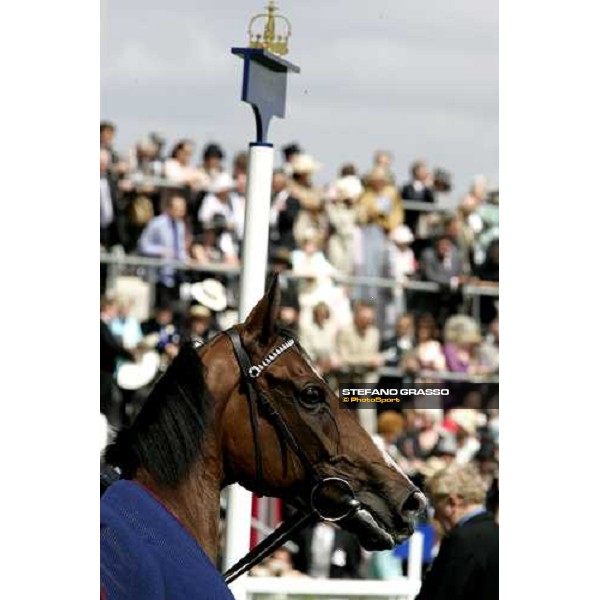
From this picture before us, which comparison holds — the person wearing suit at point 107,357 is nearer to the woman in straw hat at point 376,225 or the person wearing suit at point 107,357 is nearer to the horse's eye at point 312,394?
the horse's eye at point 312,394

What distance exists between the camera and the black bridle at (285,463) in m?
2.85

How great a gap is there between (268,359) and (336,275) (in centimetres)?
65

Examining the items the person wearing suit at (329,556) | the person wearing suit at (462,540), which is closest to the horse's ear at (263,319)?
the person wearing suit at (462,540)

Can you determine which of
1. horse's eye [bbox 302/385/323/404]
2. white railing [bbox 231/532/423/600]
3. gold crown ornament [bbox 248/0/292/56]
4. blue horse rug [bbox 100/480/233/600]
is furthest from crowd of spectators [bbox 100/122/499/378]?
white railing [bbox 231/532/423/600]

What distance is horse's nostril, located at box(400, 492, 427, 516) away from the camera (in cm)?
292

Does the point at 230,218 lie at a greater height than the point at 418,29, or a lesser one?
lesser

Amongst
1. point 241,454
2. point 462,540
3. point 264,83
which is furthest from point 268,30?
point 462,540

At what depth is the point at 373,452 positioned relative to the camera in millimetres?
2926
